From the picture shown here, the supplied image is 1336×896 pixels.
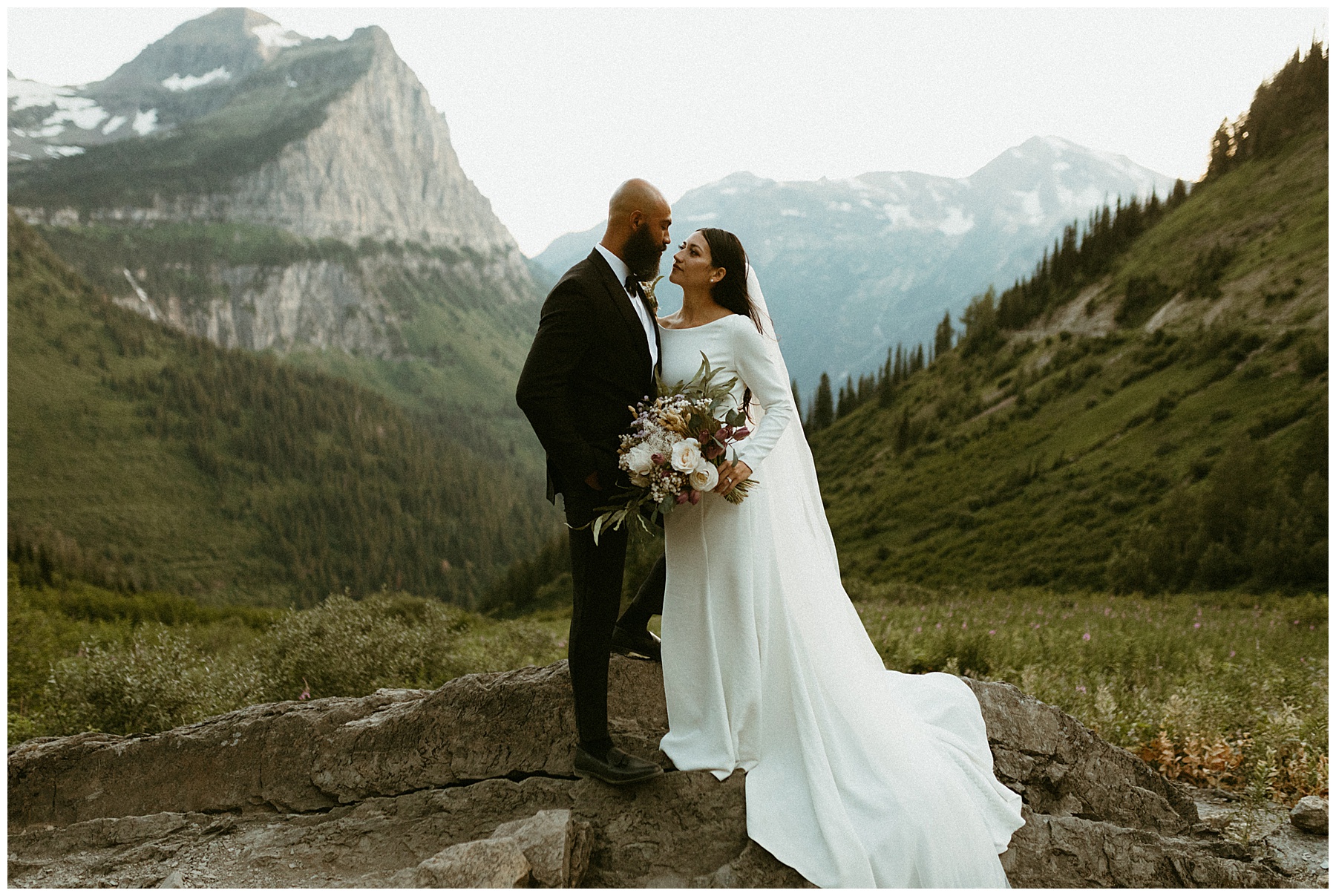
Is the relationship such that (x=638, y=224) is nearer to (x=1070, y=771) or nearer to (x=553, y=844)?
(x=553, y=844)

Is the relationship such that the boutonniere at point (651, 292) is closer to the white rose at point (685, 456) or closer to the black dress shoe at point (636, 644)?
the white rose at point (685, 456)

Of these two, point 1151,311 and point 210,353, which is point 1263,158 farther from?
point 210,353

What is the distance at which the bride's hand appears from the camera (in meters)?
→ 4.43

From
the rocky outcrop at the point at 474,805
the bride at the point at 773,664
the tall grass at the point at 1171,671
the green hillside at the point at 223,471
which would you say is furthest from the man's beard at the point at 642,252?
the green hillside at the point at 223,471

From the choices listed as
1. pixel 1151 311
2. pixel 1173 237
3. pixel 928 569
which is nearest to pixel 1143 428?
pixel 928 569

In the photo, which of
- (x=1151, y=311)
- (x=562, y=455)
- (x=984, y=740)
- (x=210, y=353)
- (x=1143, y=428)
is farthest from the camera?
(x=210, y=353)

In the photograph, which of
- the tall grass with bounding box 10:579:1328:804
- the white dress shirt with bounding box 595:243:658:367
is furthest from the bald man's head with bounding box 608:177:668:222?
the tall grass with bounding box 10:579:1328:804

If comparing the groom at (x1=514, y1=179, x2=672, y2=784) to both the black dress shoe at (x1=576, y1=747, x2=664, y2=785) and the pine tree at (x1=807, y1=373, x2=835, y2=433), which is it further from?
the pine tree at (x1=807, y1=373, x2=835, y2=433)

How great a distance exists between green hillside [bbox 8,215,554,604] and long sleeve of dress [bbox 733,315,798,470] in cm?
12710

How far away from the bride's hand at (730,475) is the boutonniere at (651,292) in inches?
44.1

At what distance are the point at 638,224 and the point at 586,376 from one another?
90cm

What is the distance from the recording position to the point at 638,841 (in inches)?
176

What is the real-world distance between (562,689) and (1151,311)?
201 ft

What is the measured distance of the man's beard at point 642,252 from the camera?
4.67 metres
